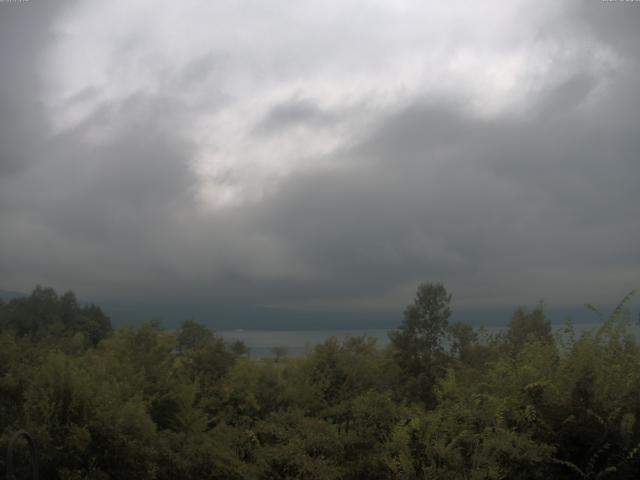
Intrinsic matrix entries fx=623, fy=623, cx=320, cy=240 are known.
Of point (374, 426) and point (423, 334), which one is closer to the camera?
point (374, 426)

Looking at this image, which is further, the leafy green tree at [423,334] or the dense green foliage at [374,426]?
the leafy green tree at [423,334]

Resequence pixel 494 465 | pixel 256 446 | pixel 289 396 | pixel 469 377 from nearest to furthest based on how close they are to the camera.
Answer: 1. pixel 494 465
2. pixel 256 446
3. pixel 469 377
4. pixel 289 396

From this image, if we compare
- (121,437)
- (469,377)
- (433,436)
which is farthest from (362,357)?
(121,437)

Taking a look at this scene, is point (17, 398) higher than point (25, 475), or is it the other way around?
point (17, 398)

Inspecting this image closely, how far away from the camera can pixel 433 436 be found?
326 inches

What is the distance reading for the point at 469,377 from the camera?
11.0 meters

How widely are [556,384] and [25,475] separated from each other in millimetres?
6687

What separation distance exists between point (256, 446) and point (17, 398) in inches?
146

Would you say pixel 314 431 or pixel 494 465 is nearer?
pixel 494 465

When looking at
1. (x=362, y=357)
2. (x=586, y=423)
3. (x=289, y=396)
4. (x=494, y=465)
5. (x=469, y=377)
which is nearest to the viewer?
(x=494, y=465)

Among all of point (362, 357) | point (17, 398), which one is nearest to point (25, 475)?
point (17, 398)

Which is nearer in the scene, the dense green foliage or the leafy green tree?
the dense green foliage

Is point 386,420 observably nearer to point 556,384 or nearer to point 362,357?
point 556,384

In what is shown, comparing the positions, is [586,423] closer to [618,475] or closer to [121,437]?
[618,475]
